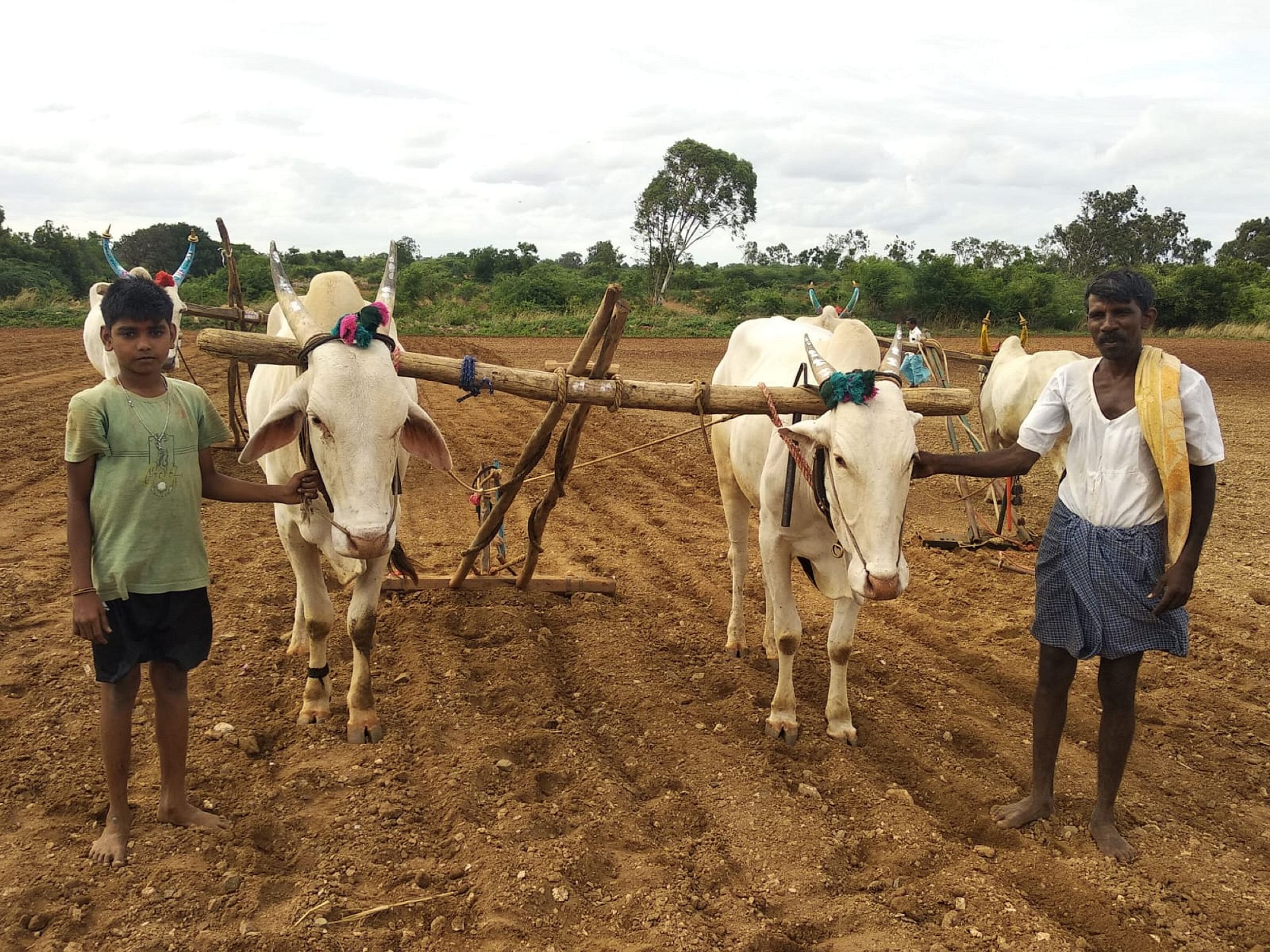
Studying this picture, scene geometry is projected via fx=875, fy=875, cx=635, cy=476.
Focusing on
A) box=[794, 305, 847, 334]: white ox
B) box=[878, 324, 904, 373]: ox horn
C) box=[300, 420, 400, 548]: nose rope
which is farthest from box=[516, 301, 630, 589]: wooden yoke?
box=[794, 305, 847, 334]: white ox

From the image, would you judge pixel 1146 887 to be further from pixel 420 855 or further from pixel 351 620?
pixel 351 620

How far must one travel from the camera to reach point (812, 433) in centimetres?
380

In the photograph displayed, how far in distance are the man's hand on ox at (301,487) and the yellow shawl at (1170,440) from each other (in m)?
3.27

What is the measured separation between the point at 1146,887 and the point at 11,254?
50.6m

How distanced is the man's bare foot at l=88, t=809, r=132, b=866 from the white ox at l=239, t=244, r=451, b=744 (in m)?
1.09

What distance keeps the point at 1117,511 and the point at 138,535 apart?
3683mm

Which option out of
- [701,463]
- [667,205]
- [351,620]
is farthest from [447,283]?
[351,620]

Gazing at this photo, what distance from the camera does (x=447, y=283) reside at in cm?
4041

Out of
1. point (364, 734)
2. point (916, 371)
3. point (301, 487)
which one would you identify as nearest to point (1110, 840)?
point (364, 734)

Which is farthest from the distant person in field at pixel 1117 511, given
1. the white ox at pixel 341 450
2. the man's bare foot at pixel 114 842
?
the man's bare foot at pixel 114 842

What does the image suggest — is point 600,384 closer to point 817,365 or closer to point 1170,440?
point 817,365

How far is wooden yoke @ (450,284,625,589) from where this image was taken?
14.3 feet

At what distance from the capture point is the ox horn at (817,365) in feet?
13.0

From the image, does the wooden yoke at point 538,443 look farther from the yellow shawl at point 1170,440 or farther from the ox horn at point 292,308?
the yellow shawl at point 1170,440
